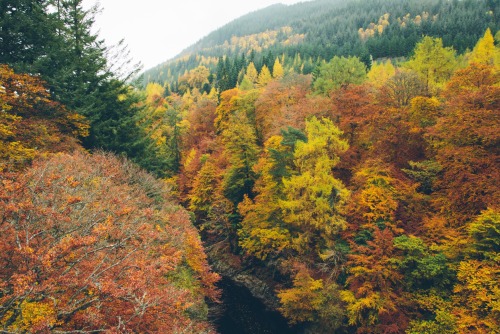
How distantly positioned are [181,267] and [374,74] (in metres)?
47.0

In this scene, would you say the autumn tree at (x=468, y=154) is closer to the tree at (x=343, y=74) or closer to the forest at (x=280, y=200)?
the forest at (x=280, y=200)

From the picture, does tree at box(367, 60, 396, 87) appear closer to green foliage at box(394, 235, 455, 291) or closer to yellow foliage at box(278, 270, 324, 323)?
green foliage at box(394, 235, 455, 291)

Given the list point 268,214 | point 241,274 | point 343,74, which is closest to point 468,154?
point 268,214

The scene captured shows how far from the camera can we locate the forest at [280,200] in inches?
372

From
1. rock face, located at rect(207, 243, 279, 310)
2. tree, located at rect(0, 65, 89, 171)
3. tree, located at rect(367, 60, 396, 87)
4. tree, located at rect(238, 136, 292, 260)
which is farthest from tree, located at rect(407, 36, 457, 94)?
tree, located at rect(0, 65, 89, 171)

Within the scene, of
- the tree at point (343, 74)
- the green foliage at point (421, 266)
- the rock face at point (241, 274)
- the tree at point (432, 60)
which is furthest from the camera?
the tree at point (343, 74)

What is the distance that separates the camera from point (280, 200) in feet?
84.2

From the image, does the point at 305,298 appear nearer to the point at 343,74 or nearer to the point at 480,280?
the point at 480,280

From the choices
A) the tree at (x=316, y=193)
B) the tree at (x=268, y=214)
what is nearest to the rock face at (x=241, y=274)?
the tree at (x=268, y=214)

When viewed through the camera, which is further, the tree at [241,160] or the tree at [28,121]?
the tree at [241,160]

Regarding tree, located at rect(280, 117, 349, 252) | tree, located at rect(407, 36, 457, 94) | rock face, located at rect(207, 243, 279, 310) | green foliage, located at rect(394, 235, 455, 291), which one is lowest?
rock face, located at rect(207, 243, 279, 310)

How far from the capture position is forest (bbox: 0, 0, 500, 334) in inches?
372

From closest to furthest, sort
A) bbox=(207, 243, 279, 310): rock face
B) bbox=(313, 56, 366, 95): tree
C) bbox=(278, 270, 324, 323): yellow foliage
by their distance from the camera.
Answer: bbox=(278, 270, 324, 323): yellow foliage, bbox=(207, 243, 279, 310): rock face, bbox=(313, 56, 366, 95): tree

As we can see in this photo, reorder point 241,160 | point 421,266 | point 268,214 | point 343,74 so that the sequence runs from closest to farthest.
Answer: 1. point 421,266
2. point 268,214
3. point 241,160
4. point 343,74
